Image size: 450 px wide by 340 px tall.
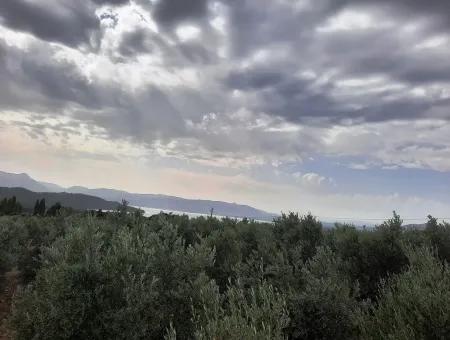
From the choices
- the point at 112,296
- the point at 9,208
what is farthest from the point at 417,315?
the point at 9,208

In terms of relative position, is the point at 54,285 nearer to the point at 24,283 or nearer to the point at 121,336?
the point at 121,336

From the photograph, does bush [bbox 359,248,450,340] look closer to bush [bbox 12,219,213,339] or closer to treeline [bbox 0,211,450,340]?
treeline [bbox 0,211,450,340]

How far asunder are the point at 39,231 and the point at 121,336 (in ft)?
100.0

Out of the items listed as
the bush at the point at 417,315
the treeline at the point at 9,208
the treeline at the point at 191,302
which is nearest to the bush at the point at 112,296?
the treeline at the point at 191,302

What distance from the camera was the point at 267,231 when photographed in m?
23.5

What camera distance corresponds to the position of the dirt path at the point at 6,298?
1712cm

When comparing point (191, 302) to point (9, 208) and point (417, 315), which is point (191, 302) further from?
point (9, 208)

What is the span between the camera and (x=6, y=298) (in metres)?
22.6

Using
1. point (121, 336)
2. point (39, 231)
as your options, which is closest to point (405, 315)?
point (121, 336)

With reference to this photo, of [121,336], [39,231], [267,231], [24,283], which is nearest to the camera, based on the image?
[121,336]

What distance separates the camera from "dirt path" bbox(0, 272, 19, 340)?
17.1 metres

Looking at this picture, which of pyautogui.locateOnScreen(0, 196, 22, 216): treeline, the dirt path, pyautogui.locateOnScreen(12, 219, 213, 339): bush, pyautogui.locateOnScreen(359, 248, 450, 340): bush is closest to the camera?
pyautogui.locateOnScreen(359, 248, 450, 340): bush

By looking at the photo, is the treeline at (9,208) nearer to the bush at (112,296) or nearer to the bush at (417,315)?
the bush at (112,296)

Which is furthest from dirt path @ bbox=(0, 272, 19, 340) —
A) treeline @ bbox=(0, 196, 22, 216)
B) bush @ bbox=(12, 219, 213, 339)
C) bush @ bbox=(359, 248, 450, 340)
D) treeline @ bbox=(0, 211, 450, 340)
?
treeline @ bbox=(0, 196, 22, 216)
